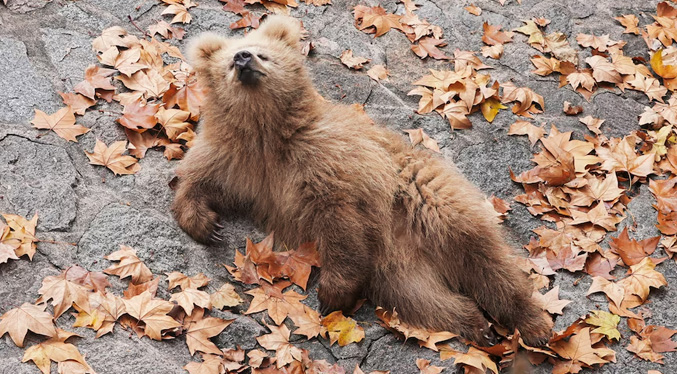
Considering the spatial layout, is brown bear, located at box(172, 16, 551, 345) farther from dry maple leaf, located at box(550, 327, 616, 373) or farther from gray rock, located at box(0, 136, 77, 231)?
gray rock, located at box(0, 136, 77, 231)

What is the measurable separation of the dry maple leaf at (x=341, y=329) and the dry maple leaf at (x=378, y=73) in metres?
2.65

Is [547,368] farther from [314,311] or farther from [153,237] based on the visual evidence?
[153,237]

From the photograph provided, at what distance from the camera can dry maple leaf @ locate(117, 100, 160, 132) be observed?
557 centimetres

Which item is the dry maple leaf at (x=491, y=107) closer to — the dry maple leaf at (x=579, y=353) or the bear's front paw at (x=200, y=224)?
the dry maple leaf at (x=579, y=353)

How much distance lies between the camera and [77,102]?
5.66m

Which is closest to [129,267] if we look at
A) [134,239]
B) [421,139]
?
[134,239]

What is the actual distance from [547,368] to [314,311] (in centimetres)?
159

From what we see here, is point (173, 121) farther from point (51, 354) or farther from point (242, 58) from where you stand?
point (51, 354)

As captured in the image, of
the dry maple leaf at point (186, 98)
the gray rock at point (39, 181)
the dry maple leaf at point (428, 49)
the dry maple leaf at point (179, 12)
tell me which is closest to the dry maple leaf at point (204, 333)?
the gray rock at point (39, 181)

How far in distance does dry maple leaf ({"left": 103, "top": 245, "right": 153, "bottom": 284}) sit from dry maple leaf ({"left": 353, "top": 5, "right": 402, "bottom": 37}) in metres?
3.48

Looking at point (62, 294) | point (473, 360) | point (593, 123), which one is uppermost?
point (593, 123)

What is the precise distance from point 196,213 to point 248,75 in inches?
40.9

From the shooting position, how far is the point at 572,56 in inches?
276

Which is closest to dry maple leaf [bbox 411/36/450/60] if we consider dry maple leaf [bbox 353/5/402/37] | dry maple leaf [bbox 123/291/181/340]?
dry maple leaf [bbox 353/5/402/37]
